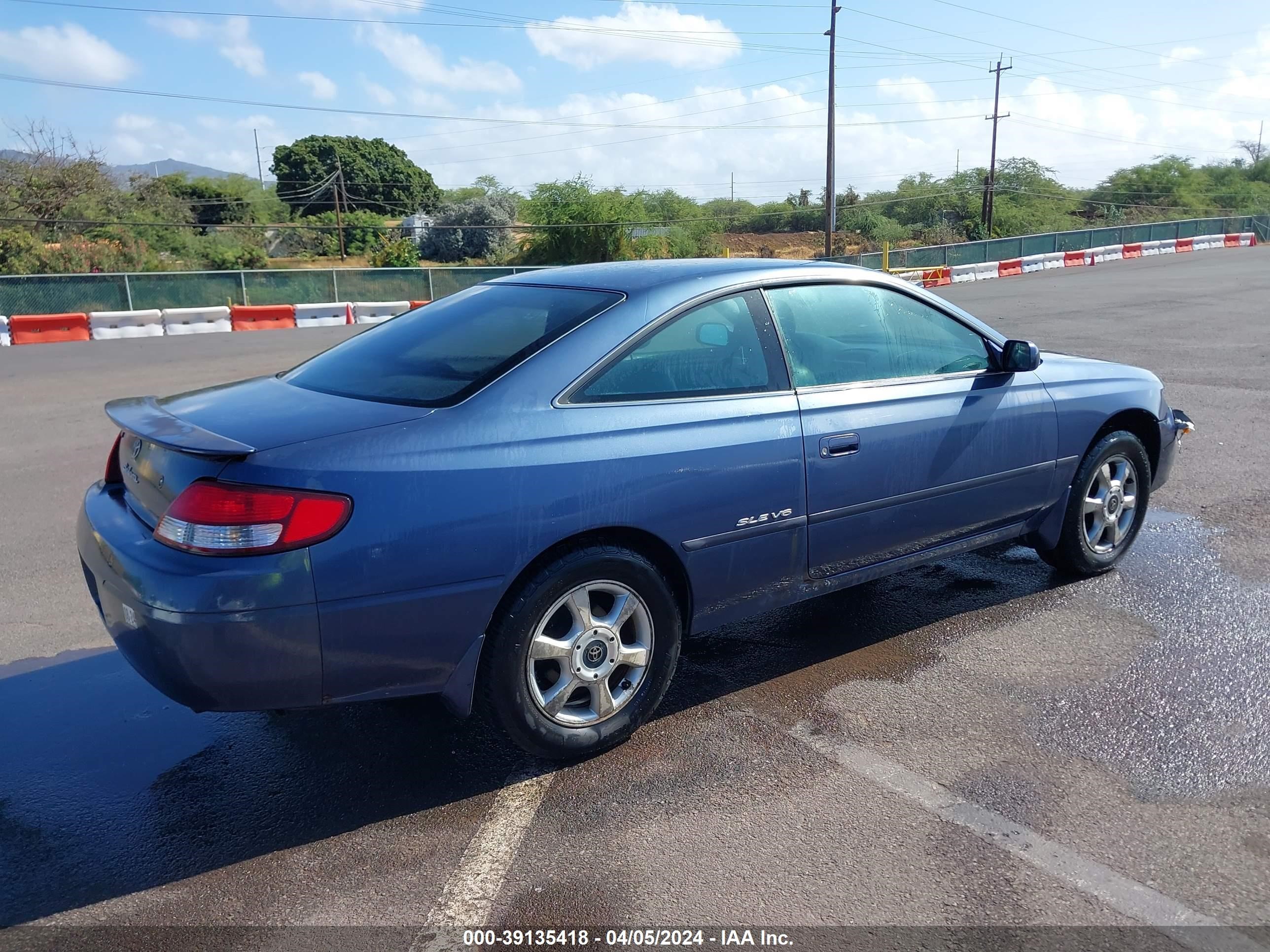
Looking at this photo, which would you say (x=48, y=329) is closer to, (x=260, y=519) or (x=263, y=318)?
(x=263, y=318)

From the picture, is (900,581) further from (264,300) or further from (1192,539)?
(264,300)

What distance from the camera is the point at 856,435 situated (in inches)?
155

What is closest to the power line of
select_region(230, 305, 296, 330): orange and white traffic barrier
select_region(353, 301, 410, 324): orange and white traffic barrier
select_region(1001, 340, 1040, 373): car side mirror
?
select_region(353, 301, 410, 324): orange and white traffic barrier

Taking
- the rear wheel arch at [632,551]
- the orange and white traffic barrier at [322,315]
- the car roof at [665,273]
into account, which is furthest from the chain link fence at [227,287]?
the rear wheel arch at [632,551]

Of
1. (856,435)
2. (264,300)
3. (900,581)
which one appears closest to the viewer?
(856,435)

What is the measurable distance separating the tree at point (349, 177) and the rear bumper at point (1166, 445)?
83.4m

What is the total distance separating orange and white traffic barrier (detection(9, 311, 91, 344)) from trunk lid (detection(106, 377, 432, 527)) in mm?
18225

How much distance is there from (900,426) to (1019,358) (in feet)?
2.83

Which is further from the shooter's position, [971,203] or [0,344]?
[971,203]

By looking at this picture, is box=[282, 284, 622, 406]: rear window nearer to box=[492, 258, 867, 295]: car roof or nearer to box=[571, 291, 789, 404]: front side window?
box=[492, 258, 867, 295]: car roof

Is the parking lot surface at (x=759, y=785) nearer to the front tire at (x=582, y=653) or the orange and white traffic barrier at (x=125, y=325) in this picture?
the front tire at (x=582, y=653)

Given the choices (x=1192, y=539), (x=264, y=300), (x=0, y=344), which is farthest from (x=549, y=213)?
(x=1192, y=539)

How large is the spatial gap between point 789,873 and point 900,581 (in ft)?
8.79

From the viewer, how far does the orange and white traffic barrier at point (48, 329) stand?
19.2 metres
